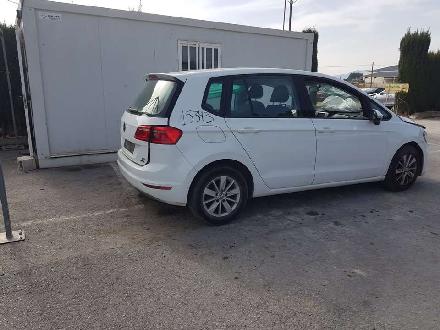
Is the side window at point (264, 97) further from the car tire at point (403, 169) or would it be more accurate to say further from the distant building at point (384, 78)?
the distant building at point (384, 78)

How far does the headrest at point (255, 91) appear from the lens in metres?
4.27

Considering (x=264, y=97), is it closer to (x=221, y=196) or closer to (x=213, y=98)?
(x=213, y=98)

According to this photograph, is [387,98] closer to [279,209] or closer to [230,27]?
[230,27]

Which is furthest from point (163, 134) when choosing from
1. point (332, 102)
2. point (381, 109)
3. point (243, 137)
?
point (381, 109)

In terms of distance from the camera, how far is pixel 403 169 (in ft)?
17.8

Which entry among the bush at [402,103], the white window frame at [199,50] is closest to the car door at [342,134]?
the white window frame at [199,50]

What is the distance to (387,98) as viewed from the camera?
785 inches

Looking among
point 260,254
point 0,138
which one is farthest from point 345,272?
point 0,138

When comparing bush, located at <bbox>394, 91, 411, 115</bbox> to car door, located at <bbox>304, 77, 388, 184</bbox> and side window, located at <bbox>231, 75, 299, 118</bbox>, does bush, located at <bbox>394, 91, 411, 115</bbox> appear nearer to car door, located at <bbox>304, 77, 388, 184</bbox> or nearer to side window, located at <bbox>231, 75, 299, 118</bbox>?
car door, located at <bbox>304, 77, 388, 184</bbox>

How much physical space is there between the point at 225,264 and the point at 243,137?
4.75 ft

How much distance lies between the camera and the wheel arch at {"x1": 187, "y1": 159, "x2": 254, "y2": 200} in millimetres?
4020

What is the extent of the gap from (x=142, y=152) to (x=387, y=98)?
18988 mm

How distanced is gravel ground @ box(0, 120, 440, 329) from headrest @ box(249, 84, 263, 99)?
1430 millimetres

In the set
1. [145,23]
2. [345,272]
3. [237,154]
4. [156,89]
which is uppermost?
[145,23]
